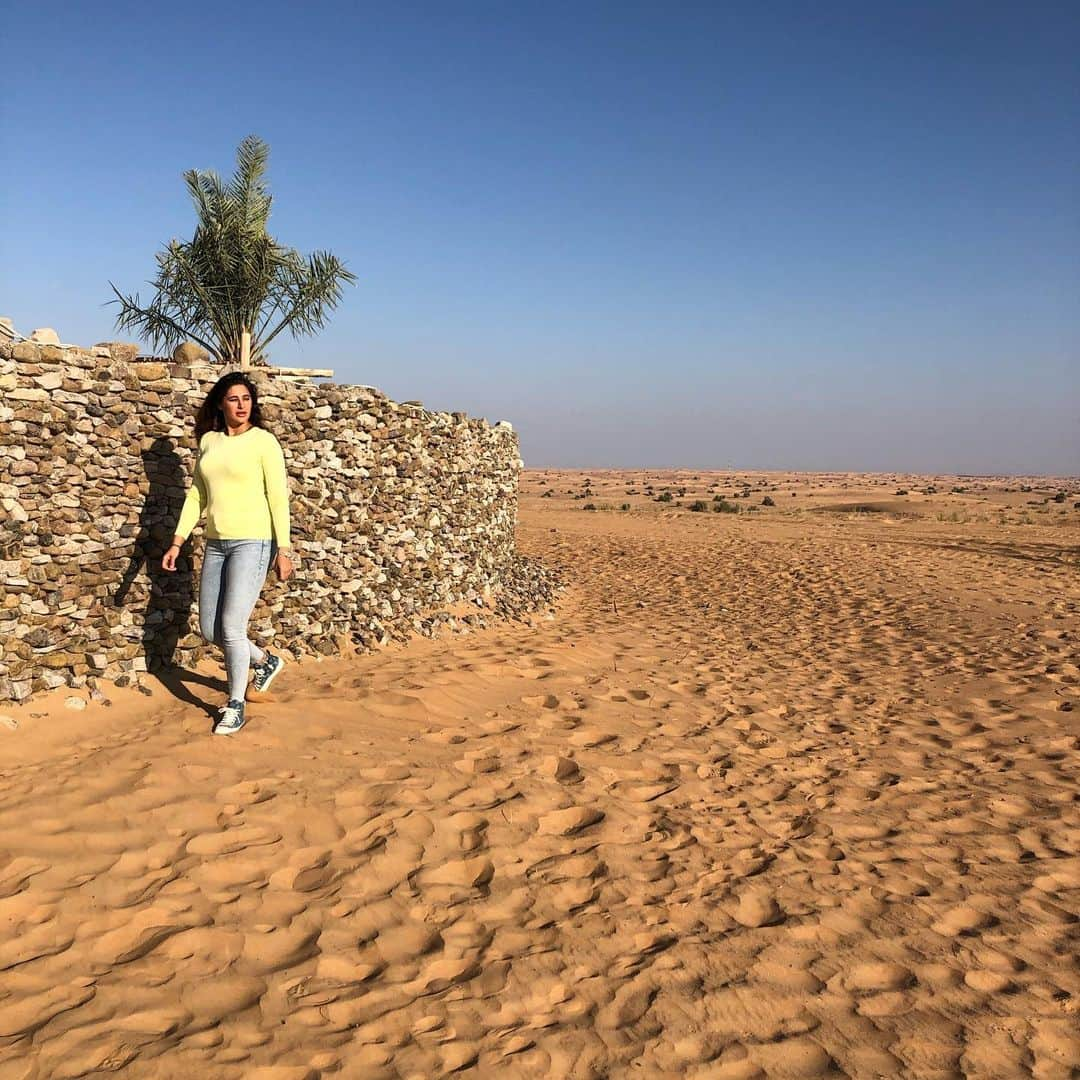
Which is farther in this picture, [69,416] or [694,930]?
[69,416]

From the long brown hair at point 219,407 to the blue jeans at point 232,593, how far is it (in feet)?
2.67

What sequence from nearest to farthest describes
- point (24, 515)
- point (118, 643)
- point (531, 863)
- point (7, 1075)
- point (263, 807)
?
point (7, 1075)
point (531, 863)
point (263, 807)
point (24, 515)
point (118, 643)

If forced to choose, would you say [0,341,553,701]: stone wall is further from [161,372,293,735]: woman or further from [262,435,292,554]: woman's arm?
[262,435,292,554]: woman's arm

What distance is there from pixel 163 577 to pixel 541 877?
4.02m

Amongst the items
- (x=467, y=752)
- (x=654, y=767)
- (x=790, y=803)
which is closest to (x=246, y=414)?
(x=467, y=752)

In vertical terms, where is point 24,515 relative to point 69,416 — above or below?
below

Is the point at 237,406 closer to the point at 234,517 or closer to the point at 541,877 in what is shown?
the point at 234,517

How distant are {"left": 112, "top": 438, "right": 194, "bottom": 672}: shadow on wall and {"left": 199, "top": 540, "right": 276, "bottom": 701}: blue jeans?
119 centimetres

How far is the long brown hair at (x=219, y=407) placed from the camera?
5051mm

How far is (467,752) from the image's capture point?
5465 millimetres

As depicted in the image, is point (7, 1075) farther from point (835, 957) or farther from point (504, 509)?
point (504, 509)

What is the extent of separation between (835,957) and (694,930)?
0.62 metres

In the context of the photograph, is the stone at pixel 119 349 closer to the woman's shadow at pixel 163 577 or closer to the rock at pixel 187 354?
the woman's shadow at pixel 163 577

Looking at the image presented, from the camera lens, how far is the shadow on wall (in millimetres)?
5953
